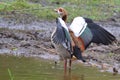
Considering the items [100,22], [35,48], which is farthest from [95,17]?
[35,48]

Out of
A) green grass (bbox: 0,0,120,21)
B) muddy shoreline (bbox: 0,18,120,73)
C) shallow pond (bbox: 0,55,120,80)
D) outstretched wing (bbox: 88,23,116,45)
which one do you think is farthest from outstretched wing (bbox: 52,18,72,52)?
green grass (bbox: 0,0,120,21)

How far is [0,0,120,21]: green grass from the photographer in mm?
14961

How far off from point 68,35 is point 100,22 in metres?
5.85

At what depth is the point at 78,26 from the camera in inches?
377

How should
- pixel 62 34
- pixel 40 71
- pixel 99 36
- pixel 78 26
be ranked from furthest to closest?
pixel 99 36
pixel 78 26
pixel 40 71
pixel 62 34

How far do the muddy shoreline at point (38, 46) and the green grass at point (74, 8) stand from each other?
3.41 ft

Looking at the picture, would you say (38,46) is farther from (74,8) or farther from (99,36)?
(74,8)

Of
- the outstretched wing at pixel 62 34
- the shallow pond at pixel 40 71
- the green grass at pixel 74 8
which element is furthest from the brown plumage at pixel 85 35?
the green grass at pixel 74 8

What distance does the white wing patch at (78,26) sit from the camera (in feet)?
31.2

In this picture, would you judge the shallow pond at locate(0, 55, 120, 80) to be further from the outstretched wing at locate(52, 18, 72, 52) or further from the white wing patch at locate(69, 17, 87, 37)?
the white wing patch at locate(69, 17, 87, 37)

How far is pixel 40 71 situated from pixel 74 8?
6.58m

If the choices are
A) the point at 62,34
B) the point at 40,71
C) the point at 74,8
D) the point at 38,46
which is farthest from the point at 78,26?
the point at 74,8

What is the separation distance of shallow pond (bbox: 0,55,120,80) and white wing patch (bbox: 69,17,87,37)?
69 centimetres

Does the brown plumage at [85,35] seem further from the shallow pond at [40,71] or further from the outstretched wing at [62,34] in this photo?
the shallow pond at [40,71]
